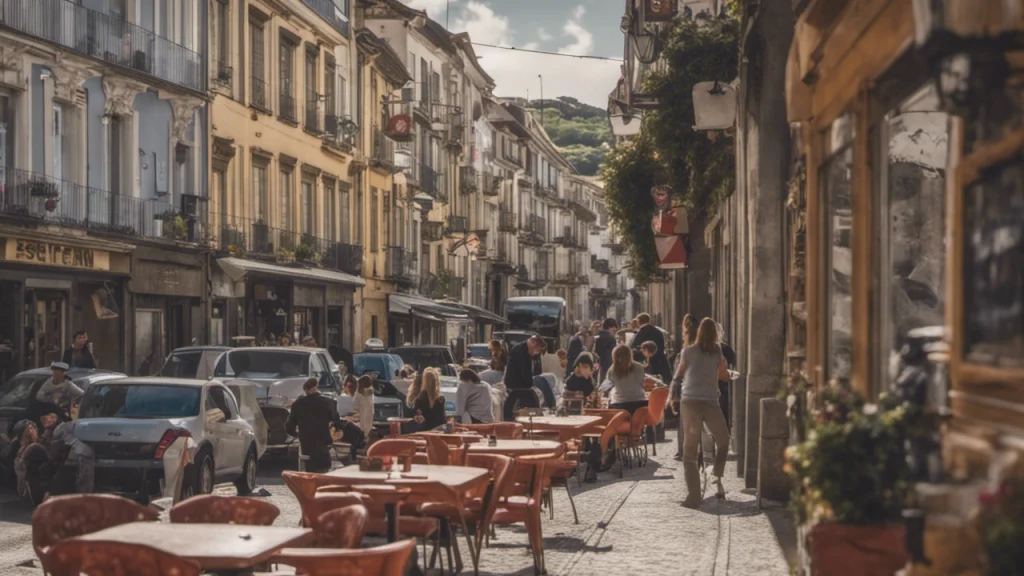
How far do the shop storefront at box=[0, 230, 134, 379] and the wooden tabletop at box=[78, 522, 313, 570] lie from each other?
19.6 metres

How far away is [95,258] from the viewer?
1225 inches

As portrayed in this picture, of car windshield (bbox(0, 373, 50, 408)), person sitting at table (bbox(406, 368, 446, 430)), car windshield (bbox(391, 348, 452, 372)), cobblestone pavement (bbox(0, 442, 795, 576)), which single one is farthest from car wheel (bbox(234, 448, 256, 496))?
car windshield (bbox(391, 348, 452, 372))

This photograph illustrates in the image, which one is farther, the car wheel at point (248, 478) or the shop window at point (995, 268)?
the car wheel at point (248, 478)

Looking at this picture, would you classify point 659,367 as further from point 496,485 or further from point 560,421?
point 496,485

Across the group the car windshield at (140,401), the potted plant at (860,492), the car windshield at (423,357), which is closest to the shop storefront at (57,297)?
the car windshield at (423,357)

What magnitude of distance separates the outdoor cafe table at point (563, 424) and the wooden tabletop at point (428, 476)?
5.40 meters

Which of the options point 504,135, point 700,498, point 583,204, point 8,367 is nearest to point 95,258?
point 8,367

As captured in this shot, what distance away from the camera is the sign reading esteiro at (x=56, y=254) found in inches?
1097

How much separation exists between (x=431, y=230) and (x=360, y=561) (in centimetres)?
6008

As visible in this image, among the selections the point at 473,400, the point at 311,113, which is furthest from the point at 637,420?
the point at 311,113

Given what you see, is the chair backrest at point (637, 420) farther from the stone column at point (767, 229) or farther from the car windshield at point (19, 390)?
the car windshield at point (19, 390)

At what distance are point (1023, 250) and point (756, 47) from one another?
40.6ft

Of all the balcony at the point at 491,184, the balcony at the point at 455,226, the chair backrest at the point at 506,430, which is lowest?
the chair backrest at the point at 506,430

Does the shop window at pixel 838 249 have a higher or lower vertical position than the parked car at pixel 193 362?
higher
